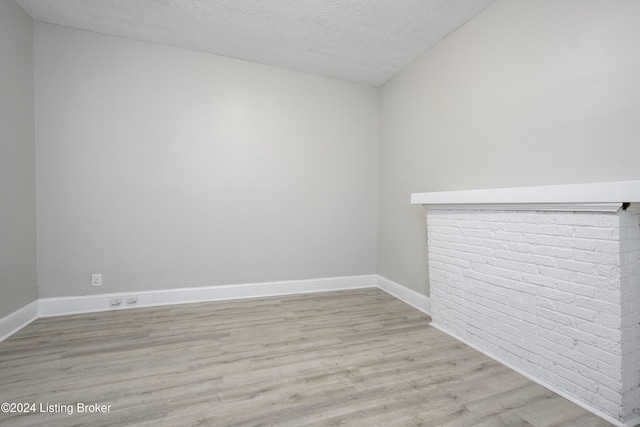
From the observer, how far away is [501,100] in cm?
197

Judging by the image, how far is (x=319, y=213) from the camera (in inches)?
131

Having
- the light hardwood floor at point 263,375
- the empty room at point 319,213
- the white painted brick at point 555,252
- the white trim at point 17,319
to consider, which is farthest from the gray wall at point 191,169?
the white painted brick at point 555,252

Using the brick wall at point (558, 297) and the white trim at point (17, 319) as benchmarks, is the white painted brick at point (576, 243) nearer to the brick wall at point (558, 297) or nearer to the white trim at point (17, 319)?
the brick wall at point (558, 297)

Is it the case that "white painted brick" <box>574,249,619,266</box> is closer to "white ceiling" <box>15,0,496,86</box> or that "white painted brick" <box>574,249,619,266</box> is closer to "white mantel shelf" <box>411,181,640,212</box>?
"white mantel shelf" <box>411,181,640,212</box>

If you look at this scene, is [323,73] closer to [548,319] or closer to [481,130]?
[481,130]

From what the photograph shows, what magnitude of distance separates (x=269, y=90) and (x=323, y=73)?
2.36 ft

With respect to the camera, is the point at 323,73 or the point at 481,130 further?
the point at 323,73

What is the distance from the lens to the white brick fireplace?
4.19ft

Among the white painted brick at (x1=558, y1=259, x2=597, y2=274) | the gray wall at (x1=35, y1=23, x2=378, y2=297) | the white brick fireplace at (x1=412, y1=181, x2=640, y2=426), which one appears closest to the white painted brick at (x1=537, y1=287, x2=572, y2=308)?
the white brick fireplace at (x1=412, y1=181, x2=640, y2=426)

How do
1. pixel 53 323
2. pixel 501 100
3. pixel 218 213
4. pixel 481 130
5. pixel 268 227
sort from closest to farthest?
pixel 501 100 → pixel 481 130 → pixel 53 323 → pixel 218 213 → pixel 268 227

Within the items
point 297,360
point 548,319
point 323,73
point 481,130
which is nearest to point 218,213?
point 297,360

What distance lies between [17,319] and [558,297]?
3996 mm

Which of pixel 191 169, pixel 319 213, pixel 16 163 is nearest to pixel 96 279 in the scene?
pixel 16 163

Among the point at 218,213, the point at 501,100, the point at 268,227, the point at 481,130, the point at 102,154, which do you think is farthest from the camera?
the point at 268,227
